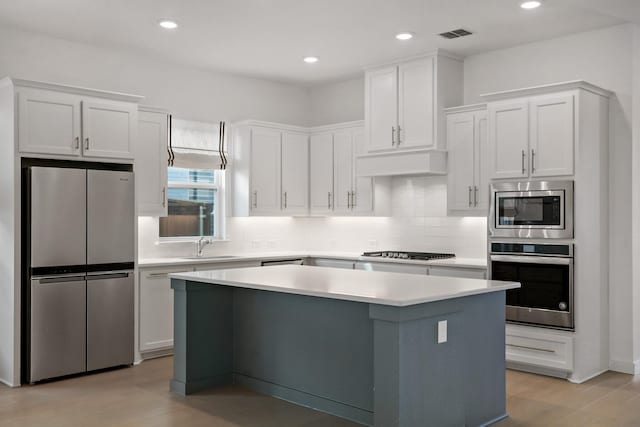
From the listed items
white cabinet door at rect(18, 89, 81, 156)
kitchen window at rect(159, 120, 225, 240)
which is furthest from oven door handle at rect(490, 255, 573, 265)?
white cabinet door at rect(18, 89, 81, 156)

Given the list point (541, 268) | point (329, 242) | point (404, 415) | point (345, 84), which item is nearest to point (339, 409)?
point (404, 415)

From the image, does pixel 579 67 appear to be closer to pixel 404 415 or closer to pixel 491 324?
pixel 491 324

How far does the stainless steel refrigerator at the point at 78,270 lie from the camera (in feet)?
16.0

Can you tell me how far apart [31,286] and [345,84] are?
167 inches

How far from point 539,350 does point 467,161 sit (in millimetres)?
1861

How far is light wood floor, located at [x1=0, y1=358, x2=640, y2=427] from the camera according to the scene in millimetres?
3951

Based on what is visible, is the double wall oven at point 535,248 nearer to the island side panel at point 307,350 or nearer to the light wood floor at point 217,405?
the light wood floor at point 217,405

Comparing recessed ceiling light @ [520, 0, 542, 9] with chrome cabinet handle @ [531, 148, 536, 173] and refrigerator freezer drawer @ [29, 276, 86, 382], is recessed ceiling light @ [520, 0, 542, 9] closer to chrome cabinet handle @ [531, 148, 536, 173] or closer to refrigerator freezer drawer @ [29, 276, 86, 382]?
chrome cabinet handle @ [531, 148, 536, 173]

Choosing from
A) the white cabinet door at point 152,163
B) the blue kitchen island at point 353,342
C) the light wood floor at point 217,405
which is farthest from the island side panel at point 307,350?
the white cabinet door at point 152,163

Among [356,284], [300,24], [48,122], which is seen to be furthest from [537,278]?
[48,122]

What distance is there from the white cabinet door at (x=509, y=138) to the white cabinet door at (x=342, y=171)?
6.42ft

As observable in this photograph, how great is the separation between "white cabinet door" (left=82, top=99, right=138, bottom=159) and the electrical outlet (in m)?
3.30

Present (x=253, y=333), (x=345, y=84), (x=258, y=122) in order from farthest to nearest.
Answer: (x=345, y=84), (x=258, y=122), (x=253, y=333)

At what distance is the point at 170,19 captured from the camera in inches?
199
